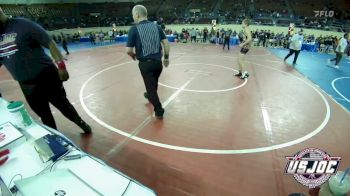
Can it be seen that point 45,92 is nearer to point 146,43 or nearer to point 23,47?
point 23,47

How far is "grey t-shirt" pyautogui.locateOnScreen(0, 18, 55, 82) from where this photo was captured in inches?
126

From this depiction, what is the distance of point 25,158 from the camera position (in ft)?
6.62

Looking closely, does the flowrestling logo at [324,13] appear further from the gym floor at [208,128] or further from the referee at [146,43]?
the referee at [146,43]

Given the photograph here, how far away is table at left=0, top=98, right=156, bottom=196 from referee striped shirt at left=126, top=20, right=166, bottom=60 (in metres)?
2.98

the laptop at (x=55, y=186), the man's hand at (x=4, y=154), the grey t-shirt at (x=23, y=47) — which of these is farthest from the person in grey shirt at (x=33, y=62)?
the laptop at (x=55, y=186)

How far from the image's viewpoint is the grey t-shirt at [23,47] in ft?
10.5

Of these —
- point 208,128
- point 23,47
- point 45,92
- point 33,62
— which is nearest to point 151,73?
point 208,128

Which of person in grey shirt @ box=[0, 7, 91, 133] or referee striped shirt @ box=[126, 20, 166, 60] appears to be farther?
referee striped shirt @ box=[126, 20, 166, 60]

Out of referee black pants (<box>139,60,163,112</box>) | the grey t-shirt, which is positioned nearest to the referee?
referee black pants (<box>139,60,163,112</box>)

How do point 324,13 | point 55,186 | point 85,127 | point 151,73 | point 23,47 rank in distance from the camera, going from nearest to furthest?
1. point 55,186
2. point 23,47
3. point 85,127
4. point 151,73
5. point 324,13

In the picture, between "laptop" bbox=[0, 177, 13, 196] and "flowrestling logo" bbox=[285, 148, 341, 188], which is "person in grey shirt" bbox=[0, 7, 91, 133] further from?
"flowrestling logo" bbox=[285, 148, 341, 188]

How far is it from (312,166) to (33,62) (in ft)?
12.9

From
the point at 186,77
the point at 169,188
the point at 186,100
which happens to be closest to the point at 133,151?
the point at 169,188

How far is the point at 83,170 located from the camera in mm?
1805
